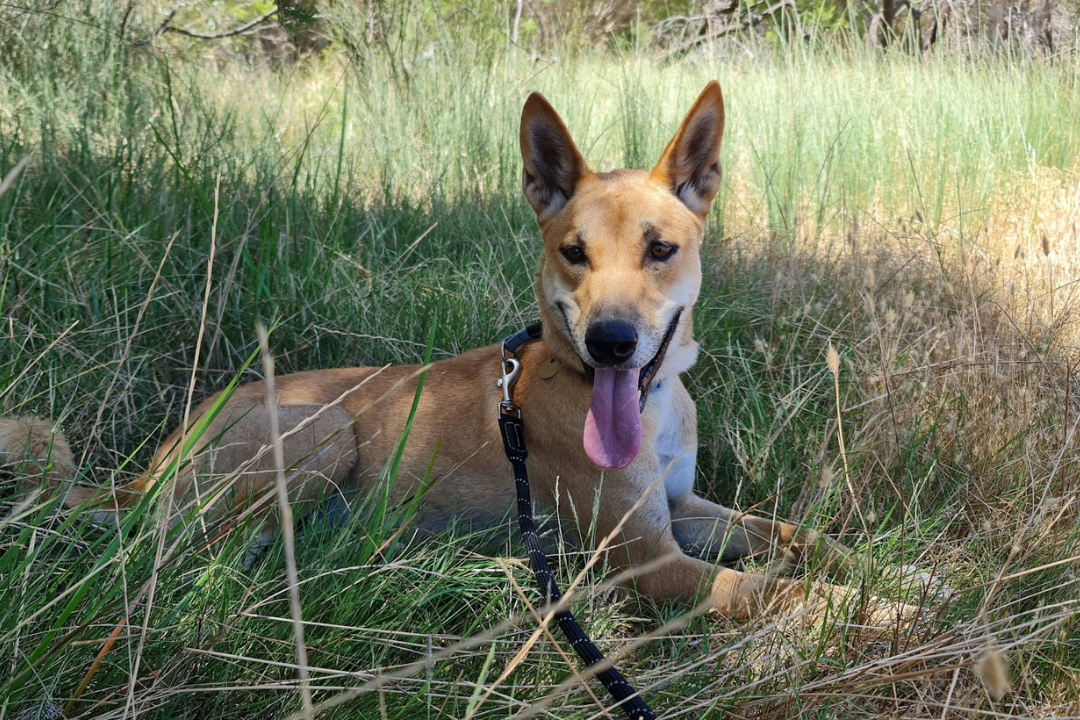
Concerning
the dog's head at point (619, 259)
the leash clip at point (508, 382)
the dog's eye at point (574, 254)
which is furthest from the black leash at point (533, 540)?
the dog's eye at point (574, 254)

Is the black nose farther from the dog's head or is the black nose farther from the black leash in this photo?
the black leash

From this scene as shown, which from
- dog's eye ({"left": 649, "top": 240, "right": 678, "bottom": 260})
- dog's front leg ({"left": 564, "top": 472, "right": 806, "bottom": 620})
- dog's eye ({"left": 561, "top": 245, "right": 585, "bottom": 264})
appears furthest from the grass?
dog's eye ({"left": 561, "top": 245, "right": 585, "bottom": 264})

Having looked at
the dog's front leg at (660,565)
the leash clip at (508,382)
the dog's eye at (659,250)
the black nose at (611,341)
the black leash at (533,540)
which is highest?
the dog's eye at (659,250)

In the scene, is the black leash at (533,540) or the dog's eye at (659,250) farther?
the dog's eye at (659,250)

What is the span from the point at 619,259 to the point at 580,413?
1.66 feet

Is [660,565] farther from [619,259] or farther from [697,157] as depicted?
[697,157]

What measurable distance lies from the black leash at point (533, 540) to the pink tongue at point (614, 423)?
230mm

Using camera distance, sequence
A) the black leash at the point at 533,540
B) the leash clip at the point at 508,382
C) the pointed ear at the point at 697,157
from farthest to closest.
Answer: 1. the pointed ear at the point at 697,157
2. the leash clip at the point at 508,382
3. the black leash at the point at 533,540

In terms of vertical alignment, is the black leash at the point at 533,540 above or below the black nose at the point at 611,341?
below

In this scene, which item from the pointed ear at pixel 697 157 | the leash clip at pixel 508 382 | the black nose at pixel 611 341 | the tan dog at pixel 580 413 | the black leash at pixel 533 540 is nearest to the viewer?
the black leash at pixel 533 540

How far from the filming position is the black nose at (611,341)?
91.0 inches

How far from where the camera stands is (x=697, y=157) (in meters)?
2.88

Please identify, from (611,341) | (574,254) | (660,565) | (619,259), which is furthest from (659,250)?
(660,565)

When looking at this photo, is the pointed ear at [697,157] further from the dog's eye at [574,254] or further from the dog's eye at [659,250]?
the dog's eye at [574,254]
